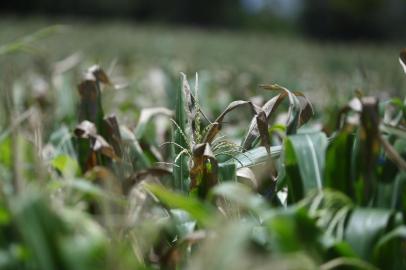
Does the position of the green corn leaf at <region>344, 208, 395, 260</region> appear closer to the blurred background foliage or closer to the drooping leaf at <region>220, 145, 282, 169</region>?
the drooping leaf at <region>220, 145, 282, 169</region>

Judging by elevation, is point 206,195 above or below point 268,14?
above

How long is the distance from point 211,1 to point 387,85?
21.1 m

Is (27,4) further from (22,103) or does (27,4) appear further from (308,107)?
(308,107)

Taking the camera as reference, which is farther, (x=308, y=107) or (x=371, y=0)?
(x=371, y=0)

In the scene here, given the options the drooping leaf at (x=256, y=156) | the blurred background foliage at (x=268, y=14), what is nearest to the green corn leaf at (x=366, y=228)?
the drooping leaf at (x=256, y=156)

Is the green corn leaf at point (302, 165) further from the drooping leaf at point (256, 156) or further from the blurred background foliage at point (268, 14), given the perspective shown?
the blurred background foliage at point (268, 14)

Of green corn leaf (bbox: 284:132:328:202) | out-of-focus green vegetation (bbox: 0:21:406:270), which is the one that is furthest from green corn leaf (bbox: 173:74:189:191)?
green corn leaf (bbox: 284:132:328:202)

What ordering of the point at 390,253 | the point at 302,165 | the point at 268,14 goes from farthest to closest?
the point at 268,14 → the point at 302,165 → the point at 390,253

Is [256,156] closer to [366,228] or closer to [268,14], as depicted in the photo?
[366,228]

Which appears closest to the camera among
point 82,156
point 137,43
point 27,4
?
point 82,156

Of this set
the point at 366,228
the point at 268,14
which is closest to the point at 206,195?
the point at 366,228

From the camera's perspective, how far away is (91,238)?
69 cm

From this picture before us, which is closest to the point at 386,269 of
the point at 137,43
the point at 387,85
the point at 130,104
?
the point at 130,104

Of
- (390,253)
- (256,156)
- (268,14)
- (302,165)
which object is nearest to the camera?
(390,253)
